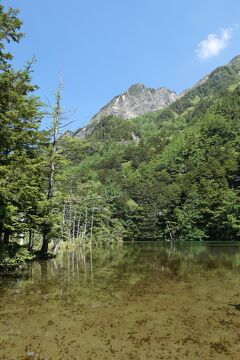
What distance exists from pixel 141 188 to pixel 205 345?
392ft

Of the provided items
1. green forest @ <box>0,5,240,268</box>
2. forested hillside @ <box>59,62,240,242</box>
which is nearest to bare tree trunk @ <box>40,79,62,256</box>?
green forest @ <box>0,5,240,268</box>

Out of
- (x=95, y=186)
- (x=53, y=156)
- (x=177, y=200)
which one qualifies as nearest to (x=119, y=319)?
(x=53, y=156)

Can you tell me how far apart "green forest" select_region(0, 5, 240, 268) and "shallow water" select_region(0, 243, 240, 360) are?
556 centimetres

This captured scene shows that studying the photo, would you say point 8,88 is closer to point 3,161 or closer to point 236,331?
point 3,161

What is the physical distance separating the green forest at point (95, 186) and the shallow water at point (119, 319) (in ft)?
18.2

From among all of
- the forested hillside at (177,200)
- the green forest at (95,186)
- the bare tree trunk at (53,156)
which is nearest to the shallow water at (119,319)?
the green forest at (95,186)

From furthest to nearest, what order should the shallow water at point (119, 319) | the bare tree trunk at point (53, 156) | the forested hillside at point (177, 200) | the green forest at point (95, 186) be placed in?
1. the forested hillside at point (177, 200)
2. the bare tree trunk at point (53, 156)
3. the green forest at point (95, 186)
4. the shallow water at point (119, 319)

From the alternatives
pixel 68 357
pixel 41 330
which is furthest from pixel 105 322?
pixel 68 357

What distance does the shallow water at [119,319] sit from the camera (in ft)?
30.4

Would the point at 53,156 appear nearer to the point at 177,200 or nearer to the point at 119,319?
the point at 119,319

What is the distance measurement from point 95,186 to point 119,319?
304ft

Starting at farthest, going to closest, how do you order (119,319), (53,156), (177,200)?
(177,200)
(53,156)
(119,319)

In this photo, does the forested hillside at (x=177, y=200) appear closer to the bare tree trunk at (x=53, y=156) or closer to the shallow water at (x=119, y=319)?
the bare tree trunk at (x=53, y=156)

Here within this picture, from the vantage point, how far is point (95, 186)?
105 m
